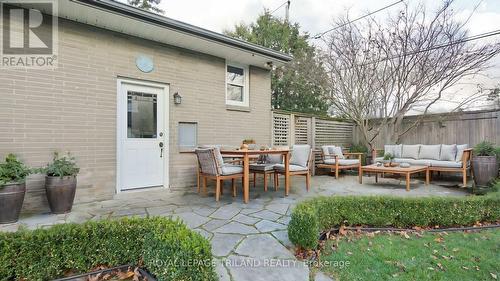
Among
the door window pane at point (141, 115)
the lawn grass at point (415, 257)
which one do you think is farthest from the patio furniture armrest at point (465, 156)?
the door window pane at point (141, 115)

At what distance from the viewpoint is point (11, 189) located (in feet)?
10.2

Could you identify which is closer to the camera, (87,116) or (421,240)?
(421,240)

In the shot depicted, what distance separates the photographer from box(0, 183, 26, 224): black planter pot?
3070 mm

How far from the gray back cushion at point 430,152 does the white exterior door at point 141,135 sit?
21.8 ft

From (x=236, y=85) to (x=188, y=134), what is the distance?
1843 millimetres

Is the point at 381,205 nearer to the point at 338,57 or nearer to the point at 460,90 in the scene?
the point at 338,57

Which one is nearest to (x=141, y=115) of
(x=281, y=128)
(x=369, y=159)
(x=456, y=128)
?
(x=281, y=128)

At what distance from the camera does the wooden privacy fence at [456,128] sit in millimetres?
6613

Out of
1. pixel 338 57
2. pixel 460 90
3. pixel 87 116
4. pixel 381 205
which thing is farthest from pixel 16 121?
pixel 460 90

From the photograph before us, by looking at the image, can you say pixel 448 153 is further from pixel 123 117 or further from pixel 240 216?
pixel 123 117

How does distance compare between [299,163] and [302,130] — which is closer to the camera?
[299,163]

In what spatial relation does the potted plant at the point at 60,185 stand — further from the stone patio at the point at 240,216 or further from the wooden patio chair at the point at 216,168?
the wooden patio chair at the point at 216,168

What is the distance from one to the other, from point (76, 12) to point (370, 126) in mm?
A: 8690

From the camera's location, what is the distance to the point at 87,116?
4.25m
